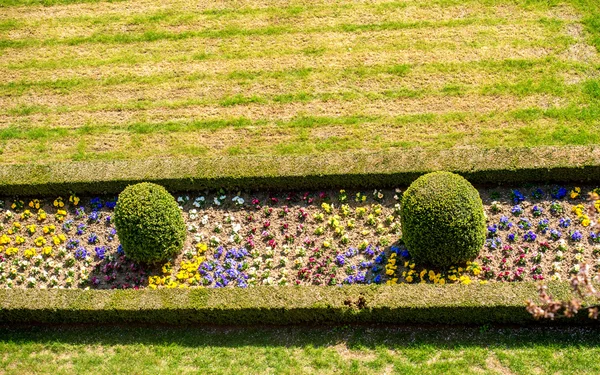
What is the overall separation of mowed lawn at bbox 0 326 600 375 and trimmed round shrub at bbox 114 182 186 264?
4.16ft

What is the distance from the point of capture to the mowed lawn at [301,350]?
31.3ft

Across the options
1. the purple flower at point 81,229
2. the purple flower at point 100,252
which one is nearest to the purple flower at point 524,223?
the purple flower at point 100,252

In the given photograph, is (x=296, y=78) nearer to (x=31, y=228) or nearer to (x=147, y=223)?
(x=147, y=223)

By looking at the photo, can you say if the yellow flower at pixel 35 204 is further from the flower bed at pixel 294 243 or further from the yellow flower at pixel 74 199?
the yellow flower at pixel 74 199

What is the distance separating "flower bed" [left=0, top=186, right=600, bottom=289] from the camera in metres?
10.6

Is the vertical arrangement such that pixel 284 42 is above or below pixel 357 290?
above

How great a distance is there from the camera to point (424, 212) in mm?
10055

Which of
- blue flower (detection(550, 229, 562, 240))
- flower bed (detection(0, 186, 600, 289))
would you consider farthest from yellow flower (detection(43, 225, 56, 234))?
blue flower (detection(550, 229, 562, 240))

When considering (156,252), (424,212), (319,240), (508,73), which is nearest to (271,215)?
(319,240)

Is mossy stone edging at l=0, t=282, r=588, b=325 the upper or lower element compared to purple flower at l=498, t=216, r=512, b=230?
lower

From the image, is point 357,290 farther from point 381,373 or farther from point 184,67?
point 184,67

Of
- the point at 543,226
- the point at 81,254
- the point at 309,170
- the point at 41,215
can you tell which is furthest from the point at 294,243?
the point at 41,215

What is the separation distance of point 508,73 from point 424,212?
4938 mm

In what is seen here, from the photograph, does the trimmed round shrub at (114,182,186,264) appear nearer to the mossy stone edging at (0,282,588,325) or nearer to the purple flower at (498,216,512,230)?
the mossy stone edging at (0,282,588,325)
